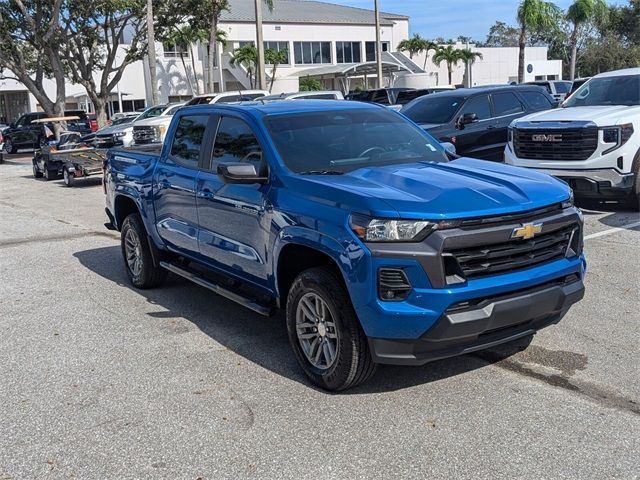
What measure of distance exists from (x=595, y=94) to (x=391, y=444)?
30.1 feet

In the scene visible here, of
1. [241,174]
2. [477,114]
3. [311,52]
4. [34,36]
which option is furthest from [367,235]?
[311,52]

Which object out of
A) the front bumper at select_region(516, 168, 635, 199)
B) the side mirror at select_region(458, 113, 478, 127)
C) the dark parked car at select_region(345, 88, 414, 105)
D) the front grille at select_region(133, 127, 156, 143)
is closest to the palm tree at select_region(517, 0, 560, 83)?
the dark parked car at select_region(345, 88, 414, 105)

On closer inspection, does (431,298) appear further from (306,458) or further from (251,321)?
(251,321)

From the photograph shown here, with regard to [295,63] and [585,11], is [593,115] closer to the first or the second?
[585,11]

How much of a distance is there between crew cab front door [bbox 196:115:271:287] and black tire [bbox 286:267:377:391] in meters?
0.61

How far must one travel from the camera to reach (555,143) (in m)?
10.4

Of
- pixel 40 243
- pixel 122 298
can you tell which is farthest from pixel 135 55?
pixel 122 298

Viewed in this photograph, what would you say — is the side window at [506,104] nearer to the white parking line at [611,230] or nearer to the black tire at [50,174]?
the white parking line at [611,230]

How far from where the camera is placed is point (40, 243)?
1075 cm

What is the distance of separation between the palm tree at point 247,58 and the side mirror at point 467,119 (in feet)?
139

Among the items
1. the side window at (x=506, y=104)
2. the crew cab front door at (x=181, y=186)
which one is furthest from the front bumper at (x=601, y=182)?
the crew cab front door at (x=181, y=186)

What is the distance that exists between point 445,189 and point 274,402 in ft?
5.71

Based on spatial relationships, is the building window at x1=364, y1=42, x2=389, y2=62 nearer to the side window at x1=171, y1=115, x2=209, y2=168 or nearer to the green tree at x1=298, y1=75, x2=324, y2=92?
the green tree at x1=298, y1=75, x2=324, y2=92

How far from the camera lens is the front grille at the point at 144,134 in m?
19.8
